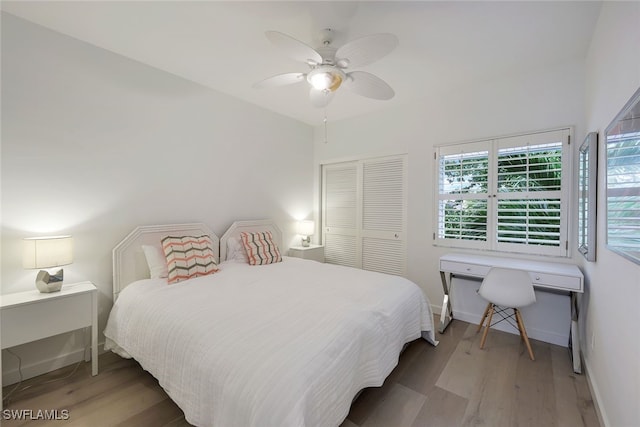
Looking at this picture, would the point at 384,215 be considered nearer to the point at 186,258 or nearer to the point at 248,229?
the point at 248,229

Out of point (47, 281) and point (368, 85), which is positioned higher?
point (368, 85)

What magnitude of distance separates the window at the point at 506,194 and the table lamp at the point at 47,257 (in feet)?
11.9

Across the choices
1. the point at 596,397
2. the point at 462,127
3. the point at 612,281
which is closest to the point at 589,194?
the point at 612,281

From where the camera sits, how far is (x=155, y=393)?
1.88 metres

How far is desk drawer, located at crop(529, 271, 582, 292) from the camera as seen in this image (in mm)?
2155

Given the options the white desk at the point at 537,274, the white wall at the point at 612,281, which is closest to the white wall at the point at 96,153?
the white desk at the point at 537,274

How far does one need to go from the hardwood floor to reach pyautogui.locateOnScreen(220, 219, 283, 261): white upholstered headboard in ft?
4.55

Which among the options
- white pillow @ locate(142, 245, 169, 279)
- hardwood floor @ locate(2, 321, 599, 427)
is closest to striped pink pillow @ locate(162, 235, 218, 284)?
white pillow @ locate(142, 245, 169, 279)

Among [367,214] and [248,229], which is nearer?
[248,229]

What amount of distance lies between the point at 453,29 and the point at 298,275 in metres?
2.45

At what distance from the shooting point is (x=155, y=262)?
248 cm

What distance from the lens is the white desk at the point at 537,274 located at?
7.08 feet

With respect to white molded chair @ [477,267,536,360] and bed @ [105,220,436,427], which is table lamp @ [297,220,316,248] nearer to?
bed @ [105,220,436,427]

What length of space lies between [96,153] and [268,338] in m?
2.32
